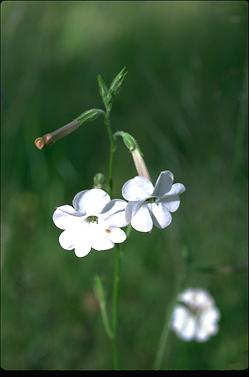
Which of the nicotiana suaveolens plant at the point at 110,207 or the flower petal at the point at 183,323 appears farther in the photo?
the flower petal at the point at 183,323

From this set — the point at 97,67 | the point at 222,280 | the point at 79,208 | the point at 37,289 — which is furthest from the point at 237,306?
the point at 97,67

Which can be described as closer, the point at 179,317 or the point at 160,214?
the point at 160,214

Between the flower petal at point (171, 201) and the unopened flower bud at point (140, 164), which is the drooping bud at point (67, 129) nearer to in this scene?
the unopened flower bud at point (140, 164)

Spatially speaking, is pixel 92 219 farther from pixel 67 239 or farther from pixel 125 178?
pixel 125 178

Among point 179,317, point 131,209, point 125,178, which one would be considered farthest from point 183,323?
point 131,209

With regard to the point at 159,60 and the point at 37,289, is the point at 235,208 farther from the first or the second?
the point at 159,60

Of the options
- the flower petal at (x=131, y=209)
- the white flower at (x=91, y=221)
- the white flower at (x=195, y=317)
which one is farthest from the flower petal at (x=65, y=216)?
the white flower at (x=195, y=317)

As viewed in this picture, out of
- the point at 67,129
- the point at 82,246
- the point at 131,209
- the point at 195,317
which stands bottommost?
the point at 195,317
